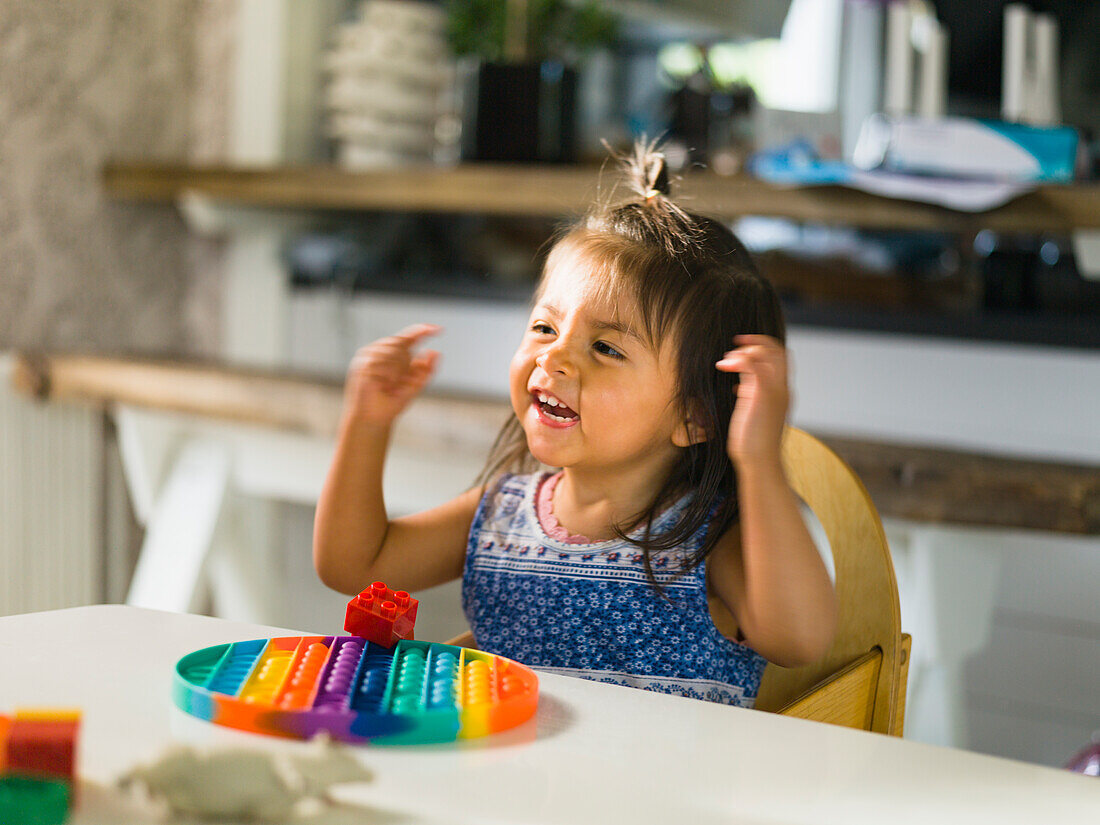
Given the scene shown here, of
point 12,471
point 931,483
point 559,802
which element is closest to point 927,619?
point 931,483

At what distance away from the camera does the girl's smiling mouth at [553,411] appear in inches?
36.4

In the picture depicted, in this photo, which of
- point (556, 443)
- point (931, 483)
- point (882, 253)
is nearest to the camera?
point (556, 443)

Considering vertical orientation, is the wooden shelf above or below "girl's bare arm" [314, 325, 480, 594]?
above

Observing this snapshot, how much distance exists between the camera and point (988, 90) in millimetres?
2225

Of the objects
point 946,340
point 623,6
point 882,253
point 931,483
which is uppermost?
point 623,6

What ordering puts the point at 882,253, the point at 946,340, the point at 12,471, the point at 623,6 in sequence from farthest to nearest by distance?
the point at 623,6 → the point at 882,253 → the point at 12,471 → the point at 946,340

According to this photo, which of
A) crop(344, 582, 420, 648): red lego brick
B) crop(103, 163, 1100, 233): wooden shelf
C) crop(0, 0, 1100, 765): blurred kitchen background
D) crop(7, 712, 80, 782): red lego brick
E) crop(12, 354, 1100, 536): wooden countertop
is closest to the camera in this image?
crop(7, 712, 80, 782): red lego brick

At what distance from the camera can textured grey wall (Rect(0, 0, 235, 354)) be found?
2066 mm

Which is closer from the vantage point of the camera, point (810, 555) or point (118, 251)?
point (810, 555)

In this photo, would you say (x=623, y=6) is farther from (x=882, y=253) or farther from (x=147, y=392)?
(x=147, y=392)

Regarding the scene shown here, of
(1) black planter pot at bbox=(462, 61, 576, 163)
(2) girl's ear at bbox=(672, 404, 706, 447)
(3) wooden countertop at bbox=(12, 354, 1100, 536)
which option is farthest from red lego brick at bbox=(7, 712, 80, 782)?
(1) black planter pot at bbox=(462, 61, 576, 163)

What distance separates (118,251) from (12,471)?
485 millimetres

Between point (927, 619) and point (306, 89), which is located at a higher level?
point (306, 89)

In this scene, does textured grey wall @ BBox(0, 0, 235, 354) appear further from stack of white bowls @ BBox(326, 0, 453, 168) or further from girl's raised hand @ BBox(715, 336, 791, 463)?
girl's raised hand @ BBox(715, 336, 791, 463)
